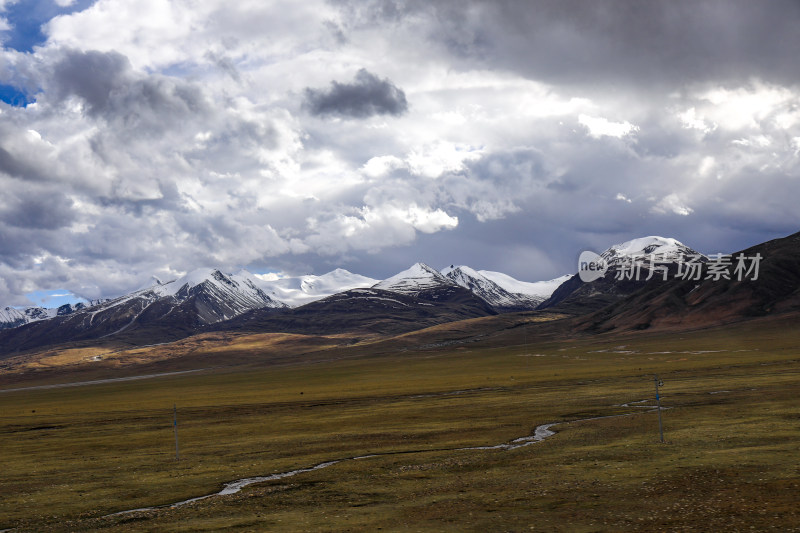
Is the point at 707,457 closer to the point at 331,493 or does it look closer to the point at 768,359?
the point at 331,493

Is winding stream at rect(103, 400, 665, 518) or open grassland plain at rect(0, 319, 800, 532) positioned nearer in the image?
open grassland plain at rect(0, 319, 800, 532)

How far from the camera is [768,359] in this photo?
4820 inches

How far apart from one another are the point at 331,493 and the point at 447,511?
29.0ft

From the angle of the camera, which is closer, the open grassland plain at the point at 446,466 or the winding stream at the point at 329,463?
the open grassland plain at the point at 446,466

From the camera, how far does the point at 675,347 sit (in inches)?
7328

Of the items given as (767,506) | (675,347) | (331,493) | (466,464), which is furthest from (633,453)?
(675,347)

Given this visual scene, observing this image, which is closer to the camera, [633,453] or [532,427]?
[633,453]

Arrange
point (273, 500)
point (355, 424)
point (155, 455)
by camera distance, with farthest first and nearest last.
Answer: point (355, 424)
point (155, 455)
point (273, 500)

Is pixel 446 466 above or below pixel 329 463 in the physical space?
above

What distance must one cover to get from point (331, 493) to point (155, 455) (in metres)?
25.8

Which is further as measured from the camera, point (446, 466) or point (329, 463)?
point (329, 463)

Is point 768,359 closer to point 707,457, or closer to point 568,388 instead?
point 568,388

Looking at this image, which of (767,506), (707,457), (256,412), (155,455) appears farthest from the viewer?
(256,412)

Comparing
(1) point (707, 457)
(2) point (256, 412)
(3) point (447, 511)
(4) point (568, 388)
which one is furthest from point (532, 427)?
(2) point (256, 412)
